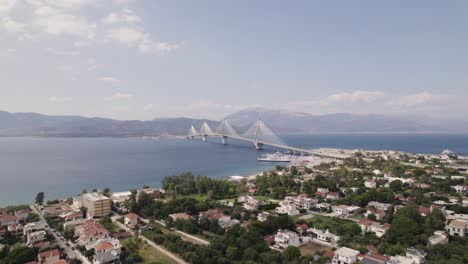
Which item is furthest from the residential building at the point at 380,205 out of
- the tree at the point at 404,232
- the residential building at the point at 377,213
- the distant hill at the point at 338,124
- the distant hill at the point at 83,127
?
the distant hill at the point at 338,124

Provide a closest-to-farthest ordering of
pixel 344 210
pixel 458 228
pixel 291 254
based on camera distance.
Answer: pixel 291 254
pixel 458 228
pixel 344 210

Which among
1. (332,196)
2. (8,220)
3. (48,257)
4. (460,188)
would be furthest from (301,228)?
(460,188)

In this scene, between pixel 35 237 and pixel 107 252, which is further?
pixel 35 237

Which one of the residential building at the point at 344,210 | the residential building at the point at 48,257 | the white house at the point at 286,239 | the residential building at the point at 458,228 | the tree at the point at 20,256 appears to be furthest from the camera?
the residential building at the point at 344,210

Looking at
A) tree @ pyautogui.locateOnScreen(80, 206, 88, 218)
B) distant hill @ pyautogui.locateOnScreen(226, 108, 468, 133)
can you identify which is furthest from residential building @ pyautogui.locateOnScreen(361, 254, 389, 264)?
distant hill @ pyautogui.locateOnScreen(226, 108, 468, 133)

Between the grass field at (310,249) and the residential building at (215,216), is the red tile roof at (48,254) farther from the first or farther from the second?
the grass field at (310,249)

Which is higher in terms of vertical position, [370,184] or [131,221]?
[370,184]

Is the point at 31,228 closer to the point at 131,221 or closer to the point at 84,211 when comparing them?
the point at 84,211

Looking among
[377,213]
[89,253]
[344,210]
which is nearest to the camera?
[89,253]
